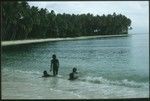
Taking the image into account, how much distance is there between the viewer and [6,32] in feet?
296

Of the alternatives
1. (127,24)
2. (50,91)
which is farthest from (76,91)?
(127,24)

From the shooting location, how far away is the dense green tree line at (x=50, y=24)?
8262 centimetres

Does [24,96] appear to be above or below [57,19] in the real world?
below

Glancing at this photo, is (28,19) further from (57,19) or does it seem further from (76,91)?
(76,91)

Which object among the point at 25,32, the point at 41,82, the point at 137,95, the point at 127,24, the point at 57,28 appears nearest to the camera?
the point at 137,95

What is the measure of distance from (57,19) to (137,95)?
333 feet

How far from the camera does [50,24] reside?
111m

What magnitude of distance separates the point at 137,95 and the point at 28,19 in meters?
70.6

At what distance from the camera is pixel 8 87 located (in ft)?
62.3

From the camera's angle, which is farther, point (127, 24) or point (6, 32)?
point (127, 24)

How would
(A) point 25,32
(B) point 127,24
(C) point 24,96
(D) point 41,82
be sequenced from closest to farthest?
(C) point 24,96 → (D) point 41,82 → (A) point 25,32 → (B) point 127,24

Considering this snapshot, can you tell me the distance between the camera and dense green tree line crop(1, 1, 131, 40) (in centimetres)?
8262

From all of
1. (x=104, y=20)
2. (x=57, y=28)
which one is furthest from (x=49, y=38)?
(x=104, y=20)

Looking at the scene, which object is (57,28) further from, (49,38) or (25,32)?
(25,32)
